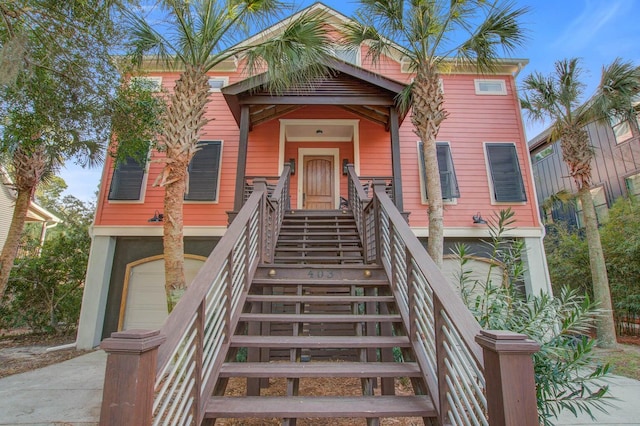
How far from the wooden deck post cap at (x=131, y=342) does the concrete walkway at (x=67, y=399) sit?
2.52m

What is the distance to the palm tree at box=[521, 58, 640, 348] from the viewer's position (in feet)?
19.9

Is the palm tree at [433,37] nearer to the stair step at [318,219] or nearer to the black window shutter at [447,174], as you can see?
the stair step at [318,219]

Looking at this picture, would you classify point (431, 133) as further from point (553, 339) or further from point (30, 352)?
point (30, 352)

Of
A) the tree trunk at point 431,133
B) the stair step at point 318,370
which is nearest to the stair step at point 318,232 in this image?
the tree trunk at point 431,133

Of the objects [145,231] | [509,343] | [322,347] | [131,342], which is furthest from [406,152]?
[131,342]

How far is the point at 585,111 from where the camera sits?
655cm

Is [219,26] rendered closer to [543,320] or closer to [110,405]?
[110,405]

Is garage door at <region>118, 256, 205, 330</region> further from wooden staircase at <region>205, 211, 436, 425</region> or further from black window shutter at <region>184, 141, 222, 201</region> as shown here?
wooden staircase at <region>205, 211, 436, 425</region>

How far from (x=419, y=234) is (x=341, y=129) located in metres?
3.22

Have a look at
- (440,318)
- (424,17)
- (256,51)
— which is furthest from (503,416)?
(424,17)

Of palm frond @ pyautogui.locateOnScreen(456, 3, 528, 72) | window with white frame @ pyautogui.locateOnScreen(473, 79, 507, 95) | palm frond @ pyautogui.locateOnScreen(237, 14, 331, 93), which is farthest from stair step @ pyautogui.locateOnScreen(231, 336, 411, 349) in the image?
window with white frame @ pyautogui.locateOnScreen(473, 79, 507, 95)

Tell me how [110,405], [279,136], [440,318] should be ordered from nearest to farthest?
[110,405], [440,318], [279,136]

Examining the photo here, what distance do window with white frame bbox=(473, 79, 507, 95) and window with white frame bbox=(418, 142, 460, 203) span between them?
1866 millimetres

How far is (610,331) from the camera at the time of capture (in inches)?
234
